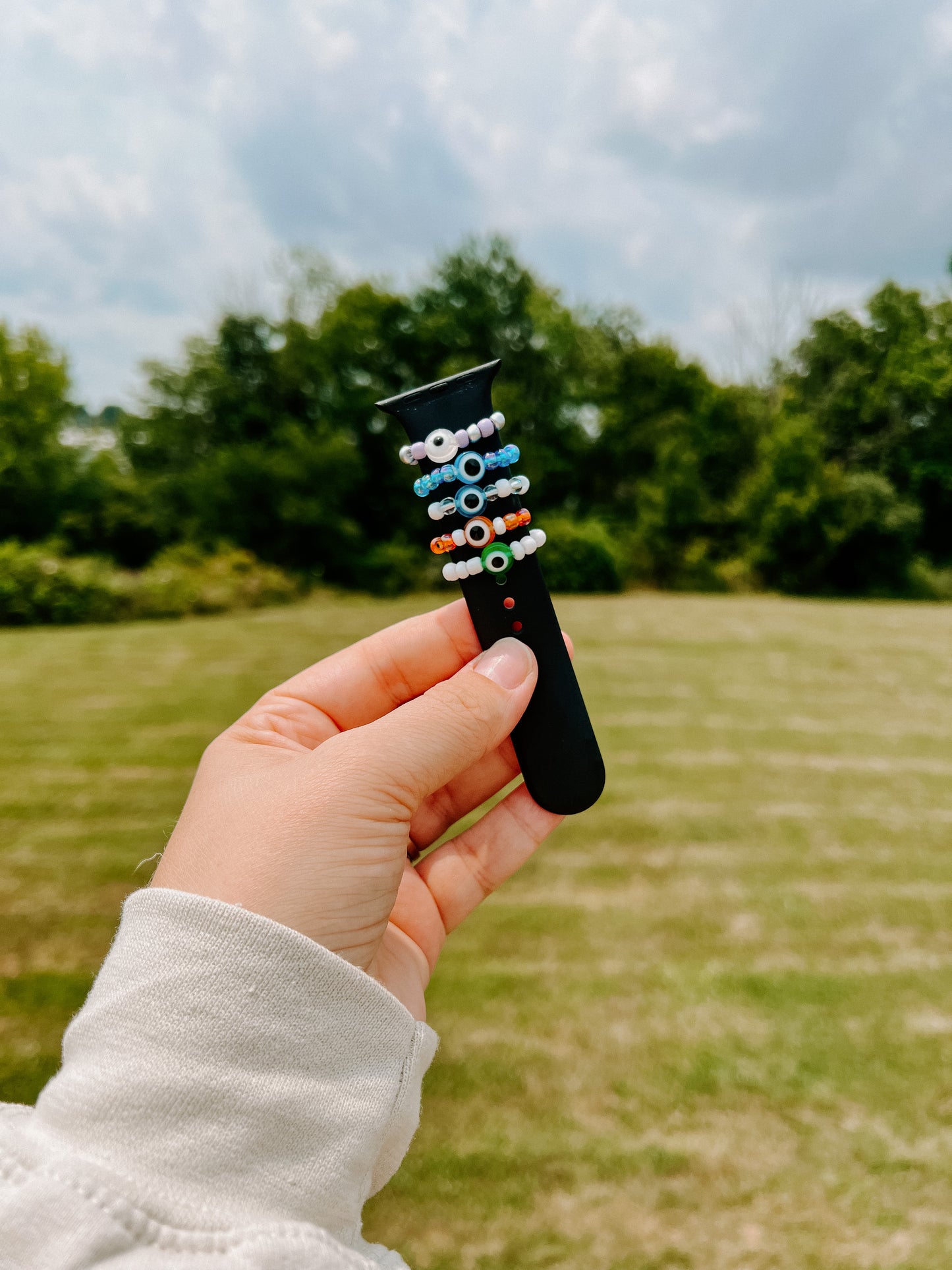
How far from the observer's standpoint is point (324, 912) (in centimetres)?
133

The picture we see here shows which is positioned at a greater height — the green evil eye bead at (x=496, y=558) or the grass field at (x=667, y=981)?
the green evil eye bead at (x=496, y=558)

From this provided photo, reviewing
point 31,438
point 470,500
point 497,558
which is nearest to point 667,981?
point 497,558

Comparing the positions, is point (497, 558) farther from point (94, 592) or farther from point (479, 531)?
point (94, 592)

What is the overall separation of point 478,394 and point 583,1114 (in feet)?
8.34

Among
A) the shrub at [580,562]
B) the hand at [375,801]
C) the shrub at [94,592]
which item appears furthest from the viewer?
the shrub at [580,562]

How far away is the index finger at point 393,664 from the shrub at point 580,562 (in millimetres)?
14228

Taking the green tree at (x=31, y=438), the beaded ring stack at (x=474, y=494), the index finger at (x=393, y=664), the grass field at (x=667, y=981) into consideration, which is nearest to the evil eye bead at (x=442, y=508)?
the beaded ring stack at (x=474, y=494)

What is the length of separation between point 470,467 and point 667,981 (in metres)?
2.76

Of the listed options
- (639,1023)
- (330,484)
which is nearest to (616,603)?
(330,484)

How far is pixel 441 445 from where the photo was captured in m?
1.71

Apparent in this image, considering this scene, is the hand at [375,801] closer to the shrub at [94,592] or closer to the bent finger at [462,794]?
the bent finger at [462,794]

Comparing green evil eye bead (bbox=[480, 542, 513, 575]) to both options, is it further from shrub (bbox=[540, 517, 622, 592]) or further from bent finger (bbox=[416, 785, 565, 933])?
shrub (bbox=[540, 517, 622, 592])

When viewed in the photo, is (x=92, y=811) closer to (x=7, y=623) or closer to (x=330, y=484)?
(x=7, y=623)

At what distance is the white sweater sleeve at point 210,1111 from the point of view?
2.96 feet
